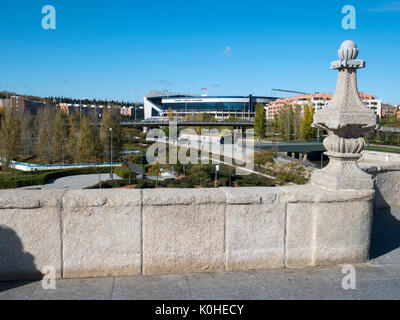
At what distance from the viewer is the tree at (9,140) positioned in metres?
45.7

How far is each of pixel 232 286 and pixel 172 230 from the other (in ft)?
2.90

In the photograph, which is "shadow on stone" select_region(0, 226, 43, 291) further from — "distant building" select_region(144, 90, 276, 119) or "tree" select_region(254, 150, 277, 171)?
"distant building" select_region(144, 90, 276, 119)

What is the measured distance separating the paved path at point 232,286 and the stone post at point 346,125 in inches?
44.7

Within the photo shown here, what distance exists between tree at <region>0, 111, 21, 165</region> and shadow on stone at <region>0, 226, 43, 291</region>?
47.4 meters

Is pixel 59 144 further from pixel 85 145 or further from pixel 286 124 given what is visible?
pixel 286 124

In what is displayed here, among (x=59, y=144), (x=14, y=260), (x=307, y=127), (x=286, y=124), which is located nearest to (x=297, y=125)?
(x=286, y=124)

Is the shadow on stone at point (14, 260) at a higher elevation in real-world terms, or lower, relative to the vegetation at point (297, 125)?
lower

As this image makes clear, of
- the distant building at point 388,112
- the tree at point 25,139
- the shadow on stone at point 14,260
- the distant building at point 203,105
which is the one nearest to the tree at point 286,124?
the distant building at point 388,112

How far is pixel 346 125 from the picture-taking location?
4.67m

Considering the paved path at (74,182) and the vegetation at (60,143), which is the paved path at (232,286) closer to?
the paved path at (74,182)

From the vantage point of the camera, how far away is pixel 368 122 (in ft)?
15.3

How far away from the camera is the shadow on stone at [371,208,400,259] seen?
5148mm
